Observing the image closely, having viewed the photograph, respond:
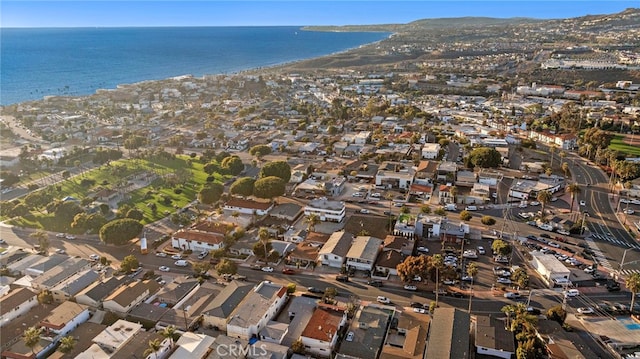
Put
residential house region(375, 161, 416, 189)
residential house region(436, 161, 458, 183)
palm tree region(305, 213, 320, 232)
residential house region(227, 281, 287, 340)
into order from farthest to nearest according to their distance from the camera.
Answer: residential house region(436, 161, 458, 183)
residential house region(375, 161, 416, 189)
palm tree region(305, 213, 320, 232)
residential house region(227, 281, 287, 340)

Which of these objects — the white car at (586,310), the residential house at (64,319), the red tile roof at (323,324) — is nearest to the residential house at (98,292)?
the residential house at (64,319)

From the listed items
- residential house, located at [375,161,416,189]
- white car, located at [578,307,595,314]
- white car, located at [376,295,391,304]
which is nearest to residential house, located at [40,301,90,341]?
white car, located at [376,295,391,304]

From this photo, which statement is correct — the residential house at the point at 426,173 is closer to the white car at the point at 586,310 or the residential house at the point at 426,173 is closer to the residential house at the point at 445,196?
the residential house at the point at 445,196

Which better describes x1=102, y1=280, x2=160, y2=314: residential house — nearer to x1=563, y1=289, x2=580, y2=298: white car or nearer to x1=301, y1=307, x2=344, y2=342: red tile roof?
x1=301, y1=307, x2=344, y2=342: red tile roof

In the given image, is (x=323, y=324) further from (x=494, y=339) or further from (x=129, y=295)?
(x=129, y=295)

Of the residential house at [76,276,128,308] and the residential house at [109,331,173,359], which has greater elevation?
the residential house at [109,331,173,359]
